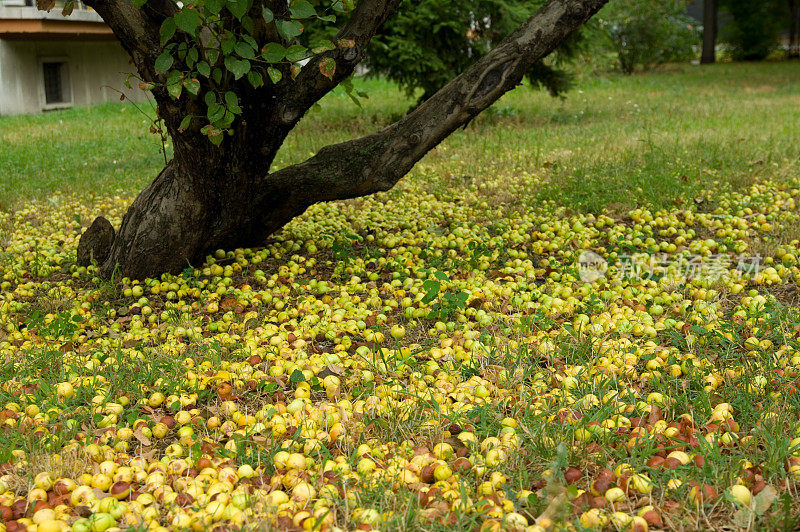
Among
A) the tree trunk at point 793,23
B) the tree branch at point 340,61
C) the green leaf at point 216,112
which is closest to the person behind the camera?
the green leaf at point 216,112

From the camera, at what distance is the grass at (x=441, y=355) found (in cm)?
239

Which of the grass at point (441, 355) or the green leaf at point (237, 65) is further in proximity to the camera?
the green leaf at point (237, 65)

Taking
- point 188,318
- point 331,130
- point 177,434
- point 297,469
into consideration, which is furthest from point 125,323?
point 331,130

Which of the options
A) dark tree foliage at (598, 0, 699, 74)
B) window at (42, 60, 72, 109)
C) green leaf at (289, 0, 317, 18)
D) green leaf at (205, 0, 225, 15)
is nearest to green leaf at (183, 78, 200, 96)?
green leaf at (205, 0, 225, 15)

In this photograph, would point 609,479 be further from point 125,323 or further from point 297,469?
point 125,323

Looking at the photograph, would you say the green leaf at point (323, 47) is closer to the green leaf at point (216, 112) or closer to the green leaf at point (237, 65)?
the green leaf at point (237, 65)

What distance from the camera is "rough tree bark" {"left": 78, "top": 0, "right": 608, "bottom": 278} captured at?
165 inches

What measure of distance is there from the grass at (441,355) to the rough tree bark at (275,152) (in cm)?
25

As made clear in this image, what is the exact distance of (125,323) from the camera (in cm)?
405

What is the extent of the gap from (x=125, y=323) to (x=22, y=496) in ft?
5.64

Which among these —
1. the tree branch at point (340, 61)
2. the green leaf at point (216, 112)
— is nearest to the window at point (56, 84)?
the tree branch at point (340, 61)

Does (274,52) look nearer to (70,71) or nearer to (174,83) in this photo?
(174,83)

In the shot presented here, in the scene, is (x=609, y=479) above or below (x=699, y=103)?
below

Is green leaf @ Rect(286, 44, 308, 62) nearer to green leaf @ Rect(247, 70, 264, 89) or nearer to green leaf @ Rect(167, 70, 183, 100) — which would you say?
green leaf @ Rect(247, 70, 264, 89)
